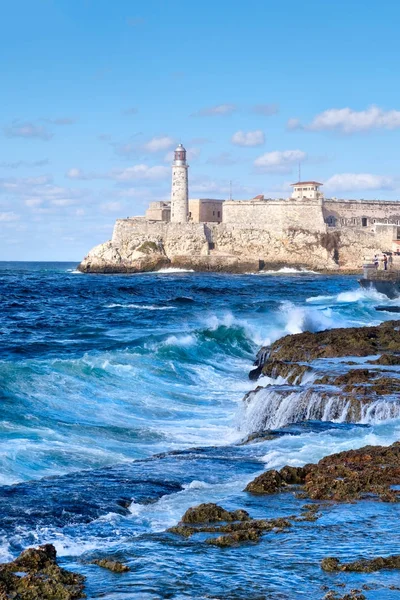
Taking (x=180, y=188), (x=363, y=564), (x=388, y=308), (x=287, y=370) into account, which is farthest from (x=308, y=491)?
(x=180, y=188)

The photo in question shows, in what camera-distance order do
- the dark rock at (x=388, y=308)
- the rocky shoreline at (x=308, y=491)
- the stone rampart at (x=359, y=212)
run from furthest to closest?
1. the stone rampart at (x=359, y=212)
2. the dark rock at (x=388, y=308)
3. the rocky shoreline at (x=308, y=491)

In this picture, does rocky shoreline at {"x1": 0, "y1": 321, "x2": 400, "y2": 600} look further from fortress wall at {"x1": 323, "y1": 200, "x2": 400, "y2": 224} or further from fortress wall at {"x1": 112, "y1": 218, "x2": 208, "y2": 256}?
fortress wall at {"x1": 323, "y1": 200, "x2": 400, "y2": 224}

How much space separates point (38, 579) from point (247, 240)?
7214cm

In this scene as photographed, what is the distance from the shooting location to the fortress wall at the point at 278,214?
76.7 m

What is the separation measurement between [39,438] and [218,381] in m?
7.44

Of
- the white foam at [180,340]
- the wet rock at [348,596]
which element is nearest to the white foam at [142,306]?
the white foam at [180,340]

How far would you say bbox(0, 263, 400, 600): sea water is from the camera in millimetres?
6188

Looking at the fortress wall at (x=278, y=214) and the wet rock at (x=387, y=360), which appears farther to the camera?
the fortress wall at (x=278, y=214)

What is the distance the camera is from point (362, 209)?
8188 centimetres

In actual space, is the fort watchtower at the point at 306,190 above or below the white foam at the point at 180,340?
above

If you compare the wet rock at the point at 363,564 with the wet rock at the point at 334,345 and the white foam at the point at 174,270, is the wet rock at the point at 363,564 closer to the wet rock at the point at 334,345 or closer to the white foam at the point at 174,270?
the wet rock at the point at 334,345

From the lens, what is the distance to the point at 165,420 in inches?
571

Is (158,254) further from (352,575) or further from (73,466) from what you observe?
(352,575)

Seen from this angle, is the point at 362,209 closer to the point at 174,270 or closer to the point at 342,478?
the point at 174,270
